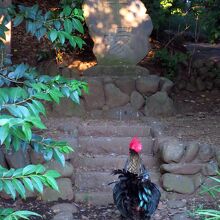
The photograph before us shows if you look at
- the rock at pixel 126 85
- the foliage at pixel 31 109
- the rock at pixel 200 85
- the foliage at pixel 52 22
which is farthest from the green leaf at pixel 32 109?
the rock at pixel 200 85

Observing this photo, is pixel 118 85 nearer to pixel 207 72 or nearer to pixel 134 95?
pixel 134 95

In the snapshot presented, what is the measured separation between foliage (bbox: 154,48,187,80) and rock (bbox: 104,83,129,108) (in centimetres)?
136

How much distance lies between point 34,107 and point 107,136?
145 inches

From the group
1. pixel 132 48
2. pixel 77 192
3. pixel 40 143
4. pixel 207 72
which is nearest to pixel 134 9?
pixel 132 48

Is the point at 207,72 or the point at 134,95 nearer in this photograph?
the point at 134,95

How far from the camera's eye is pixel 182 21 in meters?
9.45

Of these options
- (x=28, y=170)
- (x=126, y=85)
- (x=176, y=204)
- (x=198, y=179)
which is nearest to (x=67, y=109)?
(x=126, y=85)

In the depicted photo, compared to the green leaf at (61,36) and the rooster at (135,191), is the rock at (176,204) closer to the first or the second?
the rooster at (135,191)

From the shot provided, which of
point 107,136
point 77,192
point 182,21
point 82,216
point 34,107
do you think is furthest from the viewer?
point 182,21

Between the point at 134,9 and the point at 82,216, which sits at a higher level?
the point at 134,9

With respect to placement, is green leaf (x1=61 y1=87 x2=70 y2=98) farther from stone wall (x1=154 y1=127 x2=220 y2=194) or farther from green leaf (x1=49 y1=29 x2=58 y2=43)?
stone wall (x1=154 y1=127 x2=220 y2=194)

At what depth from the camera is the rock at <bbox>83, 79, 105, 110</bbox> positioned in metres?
6.55

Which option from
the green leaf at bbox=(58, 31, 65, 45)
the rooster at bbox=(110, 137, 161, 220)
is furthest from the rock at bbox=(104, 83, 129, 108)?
the green leaf at bbox=(58, 31, 65, 45)

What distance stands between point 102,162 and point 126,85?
1.64 m
